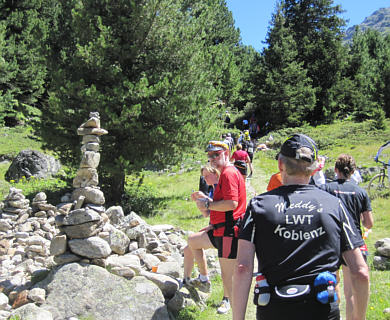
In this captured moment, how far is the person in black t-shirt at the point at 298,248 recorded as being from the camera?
84.4 inches

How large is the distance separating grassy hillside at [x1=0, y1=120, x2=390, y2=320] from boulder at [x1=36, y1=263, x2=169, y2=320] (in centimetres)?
55

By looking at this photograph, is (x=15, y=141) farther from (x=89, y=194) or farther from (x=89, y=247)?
(x=89, y=247)

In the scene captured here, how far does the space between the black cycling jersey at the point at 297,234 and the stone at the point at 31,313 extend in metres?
3.28

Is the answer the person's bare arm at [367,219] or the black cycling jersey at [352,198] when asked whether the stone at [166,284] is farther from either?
the person's bare arm at [367,219]

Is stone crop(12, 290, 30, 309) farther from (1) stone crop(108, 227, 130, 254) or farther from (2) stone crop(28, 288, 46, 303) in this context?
(1) stone crop(108, 227, 130, 254)

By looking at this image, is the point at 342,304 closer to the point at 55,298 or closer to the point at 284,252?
the point at 284,252

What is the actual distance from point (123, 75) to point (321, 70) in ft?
92.7

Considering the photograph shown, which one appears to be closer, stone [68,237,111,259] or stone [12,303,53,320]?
stone [12,303,53,320]

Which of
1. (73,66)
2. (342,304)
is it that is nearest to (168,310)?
(342,304)

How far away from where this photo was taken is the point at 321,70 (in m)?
33.9

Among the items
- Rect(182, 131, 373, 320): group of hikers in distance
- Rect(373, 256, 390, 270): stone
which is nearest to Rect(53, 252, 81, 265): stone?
Rect(182, 131, 373, 320): group of hikers in distance

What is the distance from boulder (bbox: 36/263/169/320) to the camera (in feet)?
15.2

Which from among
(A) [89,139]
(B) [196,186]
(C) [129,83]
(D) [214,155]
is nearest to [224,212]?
(D) [214,155]

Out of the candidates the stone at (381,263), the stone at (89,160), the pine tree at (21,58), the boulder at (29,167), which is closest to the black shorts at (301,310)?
the stone at (89,160)
